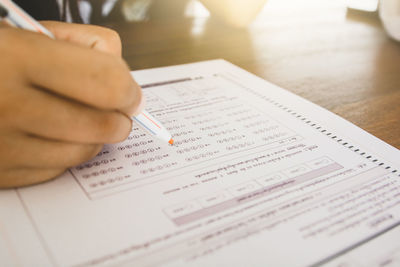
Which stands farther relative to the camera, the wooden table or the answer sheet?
the wooden table

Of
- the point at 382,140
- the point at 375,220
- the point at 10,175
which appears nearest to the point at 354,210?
the point at 375,220

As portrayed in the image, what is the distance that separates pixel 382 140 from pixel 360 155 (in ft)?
0.17

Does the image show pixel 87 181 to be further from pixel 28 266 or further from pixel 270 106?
pixel 270 106

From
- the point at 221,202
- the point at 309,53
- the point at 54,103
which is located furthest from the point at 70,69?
the point at 309,53

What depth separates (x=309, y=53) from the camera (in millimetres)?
683

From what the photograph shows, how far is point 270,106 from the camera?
45 cm

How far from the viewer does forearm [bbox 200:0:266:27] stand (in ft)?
2.58

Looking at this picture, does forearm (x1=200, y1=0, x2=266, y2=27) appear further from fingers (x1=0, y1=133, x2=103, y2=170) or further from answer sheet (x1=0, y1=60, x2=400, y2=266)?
fingers (x1=0, y1=133, x2=103, y2=170)

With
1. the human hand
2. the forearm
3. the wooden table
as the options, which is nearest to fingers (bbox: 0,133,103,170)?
the human hand

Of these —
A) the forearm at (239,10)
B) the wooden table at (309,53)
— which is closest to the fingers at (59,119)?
the wooden table at (309,53)

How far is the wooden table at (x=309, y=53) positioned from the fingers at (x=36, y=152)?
30 centimetres

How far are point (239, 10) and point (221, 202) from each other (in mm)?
597

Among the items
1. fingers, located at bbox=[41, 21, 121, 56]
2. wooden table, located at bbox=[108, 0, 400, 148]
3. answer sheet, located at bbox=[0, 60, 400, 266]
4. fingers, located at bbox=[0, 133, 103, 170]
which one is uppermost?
fingers, located at bbox=[41, 21, 121, 56]

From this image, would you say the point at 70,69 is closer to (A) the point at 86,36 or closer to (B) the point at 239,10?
(A) the point at 86,36
